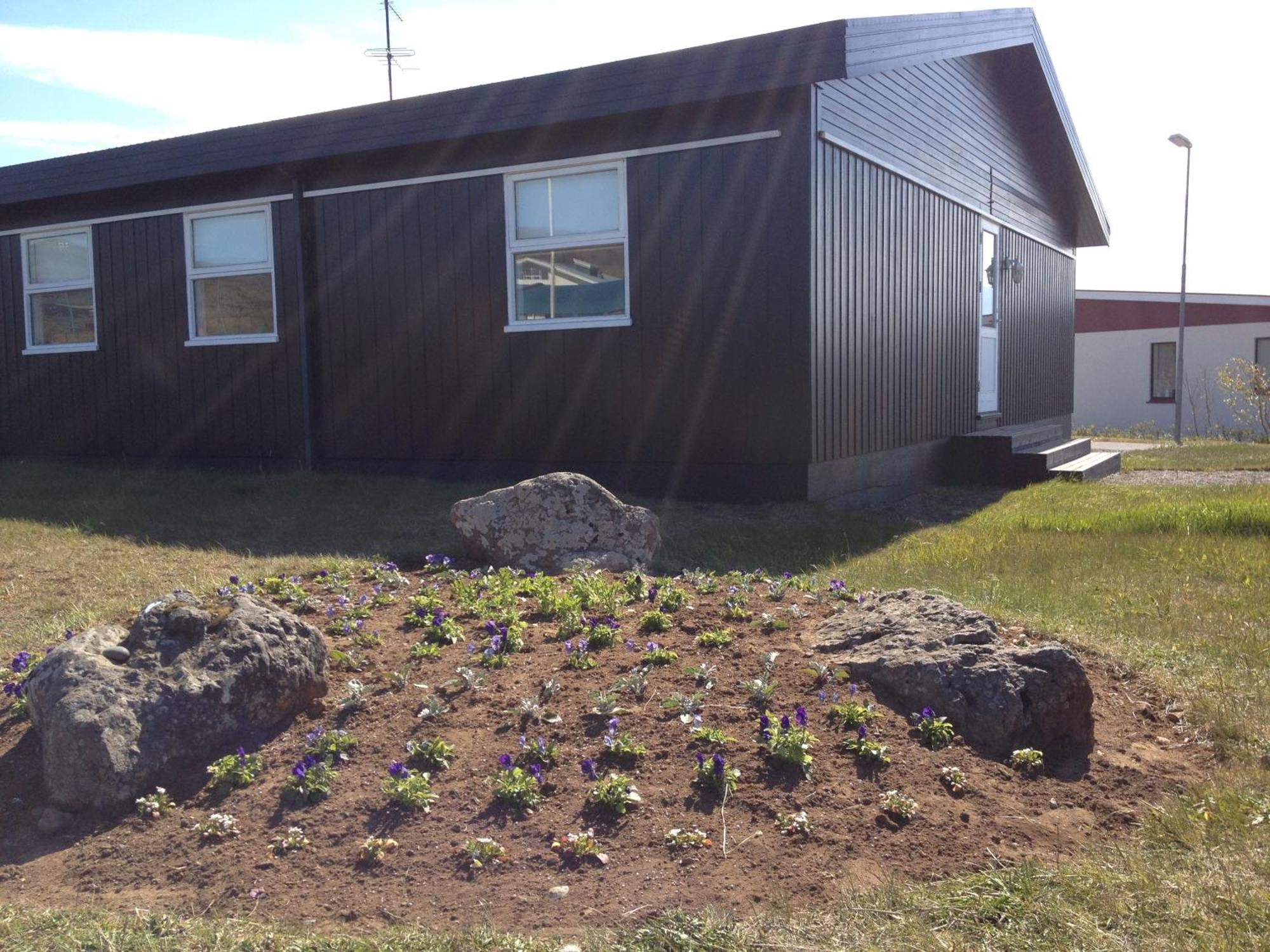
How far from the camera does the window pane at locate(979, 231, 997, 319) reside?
12469mm

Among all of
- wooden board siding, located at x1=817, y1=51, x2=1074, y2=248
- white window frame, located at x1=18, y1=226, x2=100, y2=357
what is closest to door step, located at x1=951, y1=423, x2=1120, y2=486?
wooden board siding, located at x1=817, y1=51, x2=1074, y2=248

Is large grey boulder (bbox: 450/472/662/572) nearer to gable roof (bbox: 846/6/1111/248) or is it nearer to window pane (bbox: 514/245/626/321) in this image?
window pane (bbox: 514/245/626/321)

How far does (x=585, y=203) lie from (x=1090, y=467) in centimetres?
616

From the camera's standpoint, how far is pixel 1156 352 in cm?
2612

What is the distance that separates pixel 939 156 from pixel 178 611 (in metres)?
9.30

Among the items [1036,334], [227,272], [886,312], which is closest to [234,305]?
[227,272]

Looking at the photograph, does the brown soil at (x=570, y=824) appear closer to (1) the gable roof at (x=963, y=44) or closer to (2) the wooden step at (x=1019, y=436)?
(1) the gable roof at (x=963, y=44)

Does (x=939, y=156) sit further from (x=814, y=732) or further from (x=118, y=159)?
(x=814, y=732)

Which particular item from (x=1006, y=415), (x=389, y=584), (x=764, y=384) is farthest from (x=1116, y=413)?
(x=389, y=584)

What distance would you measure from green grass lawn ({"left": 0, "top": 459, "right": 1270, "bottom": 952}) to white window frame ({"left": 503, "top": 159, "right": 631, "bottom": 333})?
4.91ft

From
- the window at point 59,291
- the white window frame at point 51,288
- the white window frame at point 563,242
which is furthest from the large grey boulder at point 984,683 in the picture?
the window at point 59,291

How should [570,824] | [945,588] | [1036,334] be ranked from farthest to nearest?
1. [1036,334]
2. [945,588]
3. [570,824]

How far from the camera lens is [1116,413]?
87.5 ft

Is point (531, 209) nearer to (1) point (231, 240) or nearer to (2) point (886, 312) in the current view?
(2) point (886, 312)
